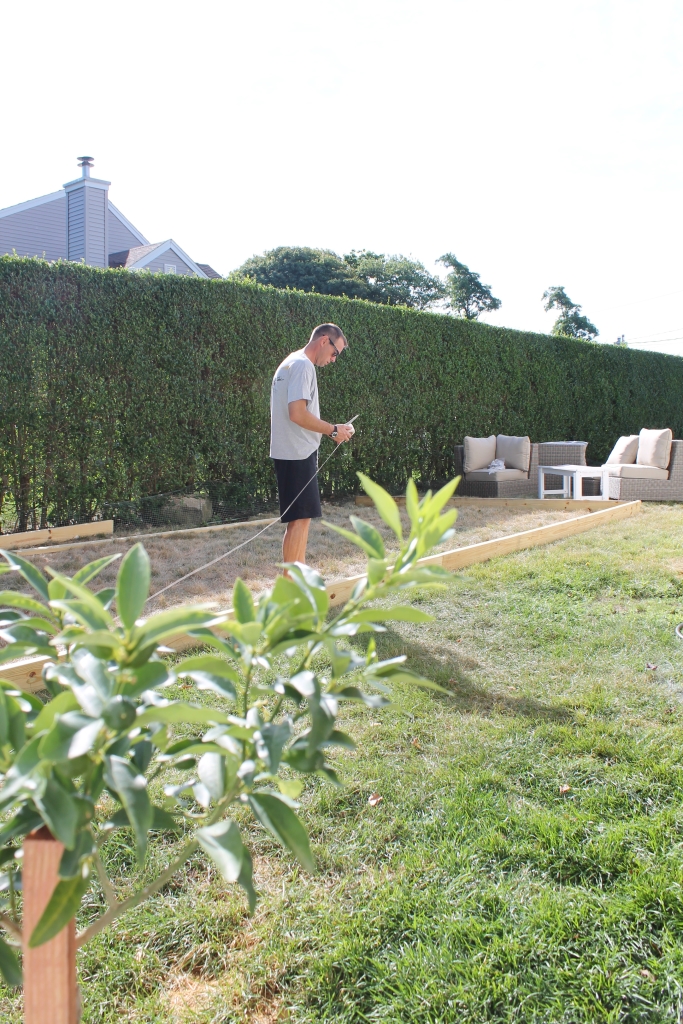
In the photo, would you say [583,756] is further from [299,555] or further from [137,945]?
[299,555]

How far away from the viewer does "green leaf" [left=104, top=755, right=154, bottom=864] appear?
0.47 metres

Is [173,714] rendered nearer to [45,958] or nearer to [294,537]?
[45,958]

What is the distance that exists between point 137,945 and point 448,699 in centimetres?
161

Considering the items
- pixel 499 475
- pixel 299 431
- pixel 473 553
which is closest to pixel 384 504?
pixel 299 431

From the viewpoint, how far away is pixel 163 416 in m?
7.16

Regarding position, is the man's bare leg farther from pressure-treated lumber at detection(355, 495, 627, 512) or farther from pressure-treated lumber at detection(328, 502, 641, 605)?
pressure-treated lumber at detection(355, 495, 627, 512)

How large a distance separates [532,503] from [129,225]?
62.5ft

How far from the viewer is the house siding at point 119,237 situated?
21.9 meters

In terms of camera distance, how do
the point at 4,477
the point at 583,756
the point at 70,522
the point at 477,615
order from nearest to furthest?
the point at 583,756
the point at 477,615
the point at 4,477
the point at 70,522

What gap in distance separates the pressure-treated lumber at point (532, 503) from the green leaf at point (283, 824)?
24.8ft

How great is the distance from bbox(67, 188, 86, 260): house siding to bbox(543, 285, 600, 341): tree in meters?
24.9

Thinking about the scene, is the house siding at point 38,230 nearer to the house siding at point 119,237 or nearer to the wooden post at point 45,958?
the house siding at point 119,237

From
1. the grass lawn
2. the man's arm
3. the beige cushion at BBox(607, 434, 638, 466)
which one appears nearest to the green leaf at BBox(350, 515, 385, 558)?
the grass lawn

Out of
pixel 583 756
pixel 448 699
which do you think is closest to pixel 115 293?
pixel 448 699
